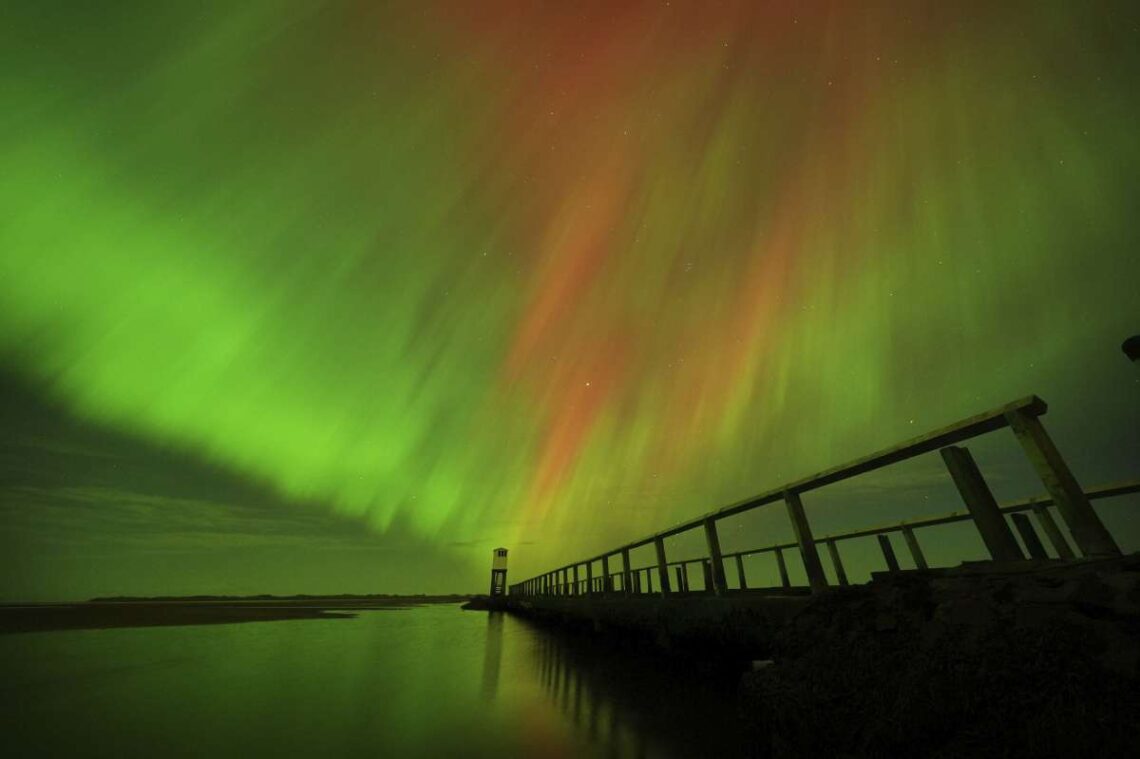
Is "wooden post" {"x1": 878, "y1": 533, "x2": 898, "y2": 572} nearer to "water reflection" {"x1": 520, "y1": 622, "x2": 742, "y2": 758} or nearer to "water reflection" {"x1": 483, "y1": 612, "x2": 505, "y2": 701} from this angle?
"water reflection" {"x1": 520, "y1": 622, "x2": 742, "y2": 758}

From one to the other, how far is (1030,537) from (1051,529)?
1831 millimetres

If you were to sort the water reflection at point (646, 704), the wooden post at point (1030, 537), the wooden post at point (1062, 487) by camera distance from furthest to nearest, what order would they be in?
the wooden post at point (1030, 537), the water reflection at point (646, 704), the wooden post at point (1062, 487)

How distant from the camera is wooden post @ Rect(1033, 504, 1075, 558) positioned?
5.71 meters

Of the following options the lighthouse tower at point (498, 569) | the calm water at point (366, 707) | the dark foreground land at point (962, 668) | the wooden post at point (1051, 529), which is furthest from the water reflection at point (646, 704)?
the lighthouse tower at point (498, 569)

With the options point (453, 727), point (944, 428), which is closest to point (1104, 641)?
point (944, 428)

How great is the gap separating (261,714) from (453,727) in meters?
2.65

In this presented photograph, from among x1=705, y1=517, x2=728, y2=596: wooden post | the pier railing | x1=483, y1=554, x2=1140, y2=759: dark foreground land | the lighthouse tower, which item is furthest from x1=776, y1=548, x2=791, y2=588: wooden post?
the lighthouse tower

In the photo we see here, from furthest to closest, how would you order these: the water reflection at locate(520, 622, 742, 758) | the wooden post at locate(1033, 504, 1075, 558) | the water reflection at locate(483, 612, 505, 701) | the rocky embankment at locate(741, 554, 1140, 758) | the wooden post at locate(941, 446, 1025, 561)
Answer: the water reflection at locate(483, 612, 505, 701), the wooden post at locate(1033, 504, 1075, 558), the water reflection at locate(520, 622, 742, 758), the wooden post at locate(941, 446, 1025, 561), the rocky embankment at locate(741, 554, 1140, 758)

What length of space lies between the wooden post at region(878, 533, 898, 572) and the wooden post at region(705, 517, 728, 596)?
3.32 meters

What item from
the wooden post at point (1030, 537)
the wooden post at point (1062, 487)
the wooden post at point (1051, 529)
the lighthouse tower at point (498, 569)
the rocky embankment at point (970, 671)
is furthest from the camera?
the lighthouse tower at point (498, 569)

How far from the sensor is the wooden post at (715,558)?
6.24 metres

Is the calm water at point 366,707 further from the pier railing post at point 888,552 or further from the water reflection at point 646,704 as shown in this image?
the pier railing post at point 888,552

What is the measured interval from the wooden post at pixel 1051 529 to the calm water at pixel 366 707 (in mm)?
4511

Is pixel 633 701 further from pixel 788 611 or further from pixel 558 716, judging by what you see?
pixel 788 611
